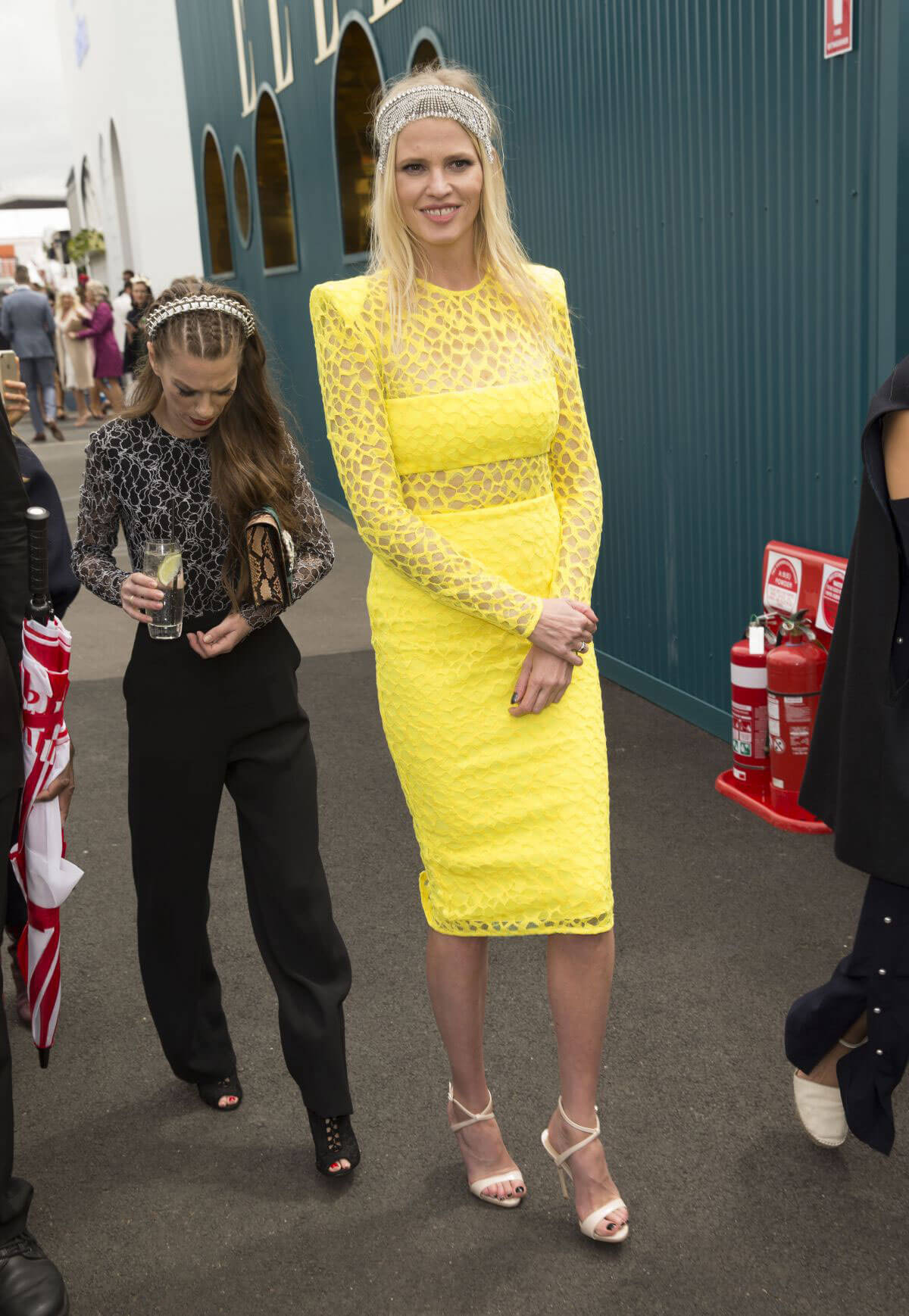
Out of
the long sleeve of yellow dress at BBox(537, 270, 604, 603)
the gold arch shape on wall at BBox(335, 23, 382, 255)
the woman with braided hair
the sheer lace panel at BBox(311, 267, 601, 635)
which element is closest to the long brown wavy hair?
the woman with braided hair

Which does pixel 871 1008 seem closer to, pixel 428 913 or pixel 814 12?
pixel 428 913

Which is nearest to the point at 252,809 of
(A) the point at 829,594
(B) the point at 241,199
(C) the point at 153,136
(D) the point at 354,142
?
(A) the point at 829,594

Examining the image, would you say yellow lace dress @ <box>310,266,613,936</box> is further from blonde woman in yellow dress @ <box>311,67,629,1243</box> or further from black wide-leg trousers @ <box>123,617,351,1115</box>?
black wide-leg trousers @ <box>123,617,351,1115</box>

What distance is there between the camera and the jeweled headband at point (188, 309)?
2.65 m

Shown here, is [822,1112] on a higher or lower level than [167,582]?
lower

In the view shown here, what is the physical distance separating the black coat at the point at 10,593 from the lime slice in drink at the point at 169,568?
244 mm

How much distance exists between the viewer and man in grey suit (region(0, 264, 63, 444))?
19.4 m

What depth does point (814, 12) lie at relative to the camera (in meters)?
4.36

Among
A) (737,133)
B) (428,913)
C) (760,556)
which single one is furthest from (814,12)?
(428,913)

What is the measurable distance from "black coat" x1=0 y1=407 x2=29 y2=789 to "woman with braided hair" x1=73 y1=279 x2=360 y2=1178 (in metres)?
0.20

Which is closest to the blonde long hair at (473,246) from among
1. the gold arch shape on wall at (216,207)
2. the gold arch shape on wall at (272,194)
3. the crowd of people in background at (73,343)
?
the gold arch shape on wall at (272,194)

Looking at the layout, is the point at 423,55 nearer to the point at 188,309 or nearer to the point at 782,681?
the point at 782,681

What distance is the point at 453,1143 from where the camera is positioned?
302 centimetres

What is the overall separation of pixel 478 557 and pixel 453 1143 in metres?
1.31
